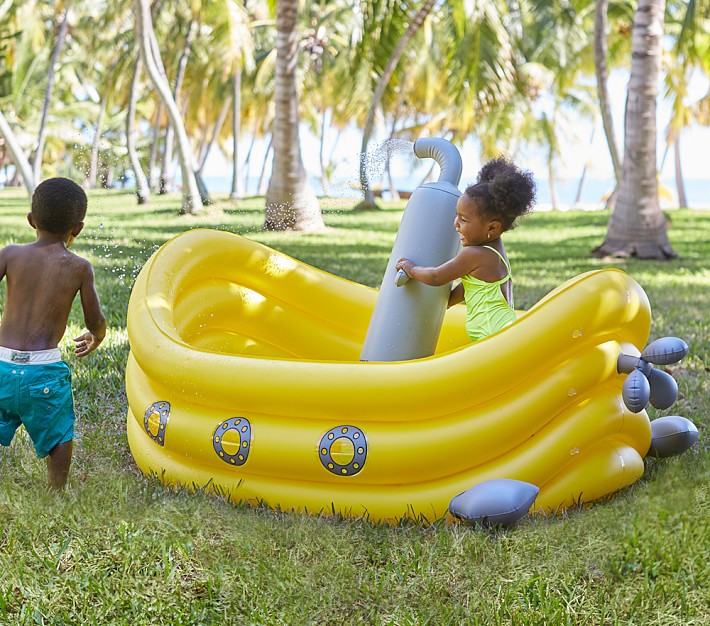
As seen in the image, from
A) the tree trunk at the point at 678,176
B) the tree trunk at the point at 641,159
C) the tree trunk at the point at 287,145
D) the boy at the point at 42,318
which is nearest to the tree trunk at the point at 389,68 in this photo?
the tree trunk at the point at 287,145

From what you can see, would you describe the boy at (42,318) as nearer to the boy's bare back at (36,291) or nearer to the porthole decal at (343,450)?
the boy's bare back at (36,291)

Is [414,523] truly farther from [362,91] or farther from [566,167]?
[566,167]

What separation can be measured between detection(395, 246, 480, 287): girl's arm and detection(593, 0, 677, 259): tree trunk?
6.30m

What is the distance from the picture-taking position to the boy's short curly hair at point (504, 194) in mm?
3035

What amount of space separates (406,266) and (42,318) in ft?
4.34

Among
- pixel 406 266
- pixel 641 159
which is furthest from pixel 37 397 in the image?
pixel 641 159

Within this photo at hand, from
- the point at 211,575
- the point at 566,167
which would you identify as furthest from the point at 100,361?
the point at 566,167

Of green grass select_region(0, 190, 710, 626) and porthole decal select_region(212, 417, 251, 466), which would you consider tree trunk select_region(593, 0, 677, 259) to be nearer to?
green grass select_region(0, 190, 710, 626)

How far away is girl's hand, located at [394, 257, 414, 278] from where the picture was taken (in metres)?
3.21

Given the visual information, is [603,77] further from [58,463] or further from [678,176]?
[678,176]

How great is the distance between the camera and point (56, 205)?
2.72 meters

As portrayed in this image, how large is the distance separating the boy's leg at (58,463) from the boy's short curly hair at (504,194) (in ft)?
5.44

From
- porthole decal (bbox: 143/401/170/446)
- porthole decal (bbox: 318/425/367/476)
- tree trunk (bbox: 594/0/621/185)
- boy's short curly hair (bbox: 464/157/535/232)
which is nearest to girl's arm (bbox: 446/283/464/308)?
boy's short curly hair (bbox: 464/157/535/232)

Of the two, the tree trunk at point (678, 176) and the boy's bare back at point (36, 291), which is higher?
the boy's bare back at point (36, 291)
